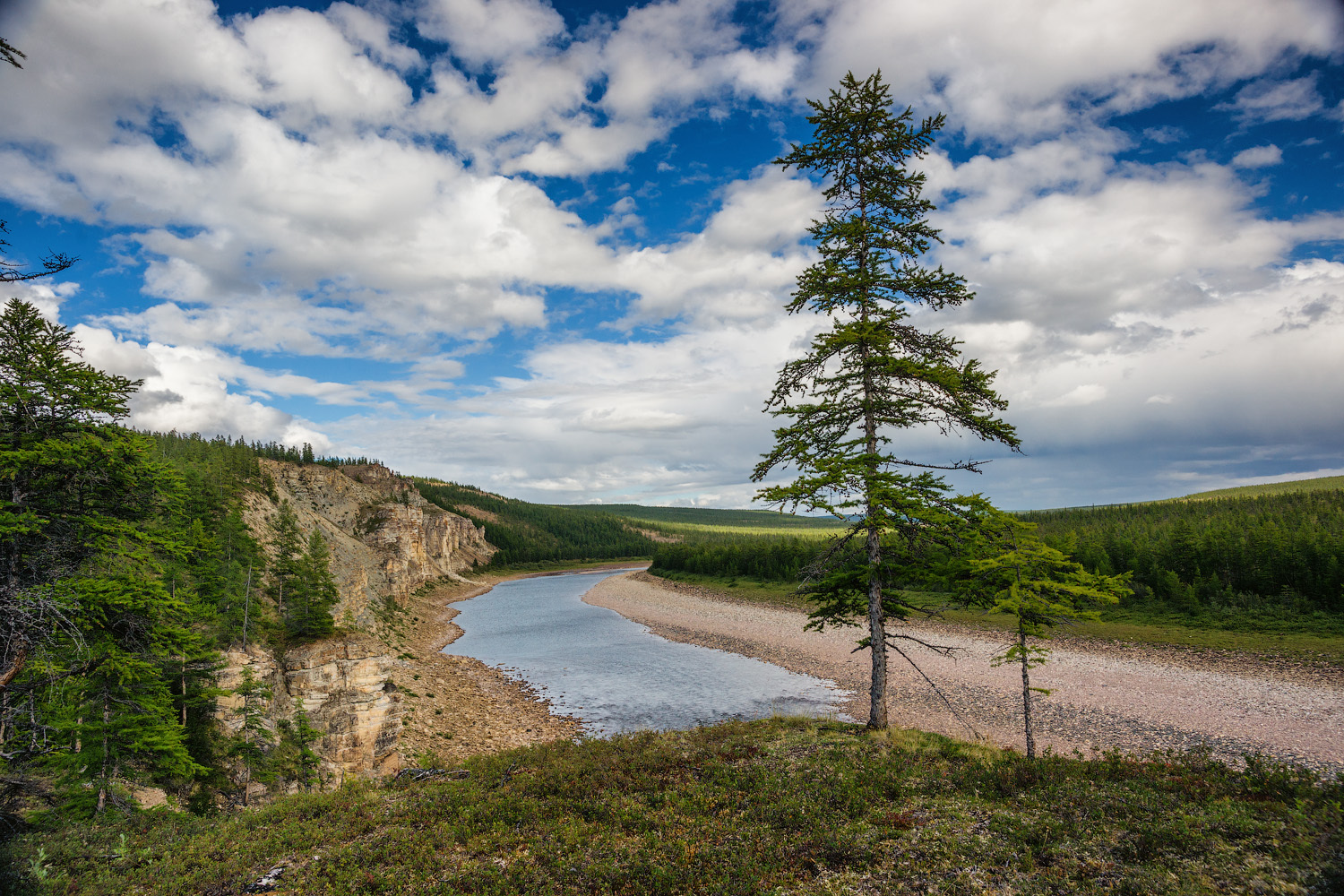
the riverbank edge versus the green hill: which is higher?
the green hill

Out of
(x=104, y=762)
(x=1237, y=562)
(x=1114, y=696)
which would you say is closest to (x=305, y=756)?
(x=104, y=762)

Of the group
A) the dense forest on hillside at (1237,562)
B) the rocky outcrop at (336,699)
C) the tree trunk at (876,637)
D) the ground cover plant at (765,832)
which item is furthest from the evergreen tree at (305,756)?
the dense forest on hillside at (1237,562)

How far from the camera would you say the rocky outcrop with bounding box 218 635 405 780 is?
24.8 meters

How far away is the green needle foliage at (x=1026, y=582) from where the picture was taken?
1339 centimetres

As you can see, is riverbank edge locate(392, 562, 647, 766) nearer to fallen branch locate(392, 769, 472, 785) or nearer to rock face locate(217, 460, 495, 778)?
rock face locate(217, 460, 495, 778)

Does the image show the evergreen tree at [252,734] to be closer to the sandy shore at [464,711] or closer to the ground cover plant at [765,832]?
the sandy shore at [464,711]

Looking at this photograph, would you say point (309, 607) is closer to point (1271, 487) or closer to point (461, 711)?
point (461, 711)

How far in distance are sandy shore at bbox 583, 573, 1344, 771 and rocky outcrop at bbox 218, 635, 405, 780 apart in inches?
997

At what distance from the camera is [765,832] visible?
908 cm

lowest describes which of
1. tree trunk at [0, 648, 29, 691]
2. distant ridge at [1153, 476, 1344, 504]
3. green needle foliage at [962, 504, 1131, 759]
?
tree trunk at [0, 648, 29, 691]

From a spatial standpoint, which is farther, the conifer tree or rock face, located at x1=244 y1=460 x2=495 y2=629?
rock face, located at x1=244 y1=460 x2=495 y2=629

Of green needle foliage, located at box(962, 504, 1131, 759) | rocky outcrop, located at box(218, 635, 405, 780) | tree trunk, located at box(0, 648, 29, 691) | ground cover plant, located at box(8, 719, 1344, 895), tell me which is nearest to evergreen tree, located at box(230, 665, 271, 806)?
rocky outcrop, located at box(218, 635, 405, 780)

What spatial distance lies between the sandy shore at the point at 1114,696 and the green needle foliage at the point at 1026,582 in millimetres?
3514

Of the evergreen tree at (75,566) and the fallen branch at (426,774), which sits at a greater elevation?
the evergreen tree at (75,566)
